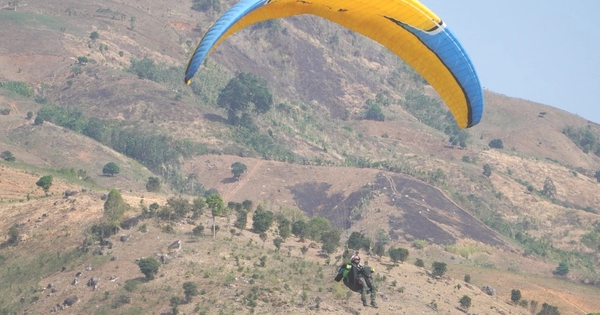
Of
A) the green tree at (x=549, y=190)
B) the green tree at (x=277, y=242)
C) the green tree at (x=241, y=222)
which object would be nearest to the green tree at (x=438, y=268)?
the green tree at (x=277, y=242)

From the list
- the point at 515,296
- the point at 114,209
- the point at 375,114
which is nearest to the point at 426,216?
A: the point at 515,296

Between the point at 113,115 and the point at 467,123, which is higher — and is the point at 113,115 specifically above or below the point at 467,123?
below

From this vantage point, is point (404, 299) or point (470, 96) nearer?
point (470, 96)

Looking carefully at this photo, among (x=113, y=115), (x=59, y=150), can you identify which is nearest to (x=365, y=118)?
(x=113, y=115)

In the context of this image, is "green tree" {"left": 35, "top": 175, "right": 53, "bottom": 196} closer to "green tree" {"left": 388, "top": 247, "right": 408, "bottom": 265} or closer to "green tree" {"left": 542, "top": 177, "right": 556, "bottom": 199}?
"green tree" {"left": 388, "top": 247, "right": 408, "bottom": 265}

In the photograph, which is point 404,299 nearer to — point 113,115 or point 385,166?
point 385,166

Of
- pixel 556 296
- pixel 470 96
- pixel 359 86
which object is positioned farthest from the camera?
pixel 359 86

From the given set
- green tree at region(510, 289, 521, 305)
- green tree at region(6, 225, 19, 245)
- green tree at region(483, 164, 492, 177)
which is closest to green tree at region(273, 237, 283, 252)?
green tree at region(6, 225, 19, 245)
